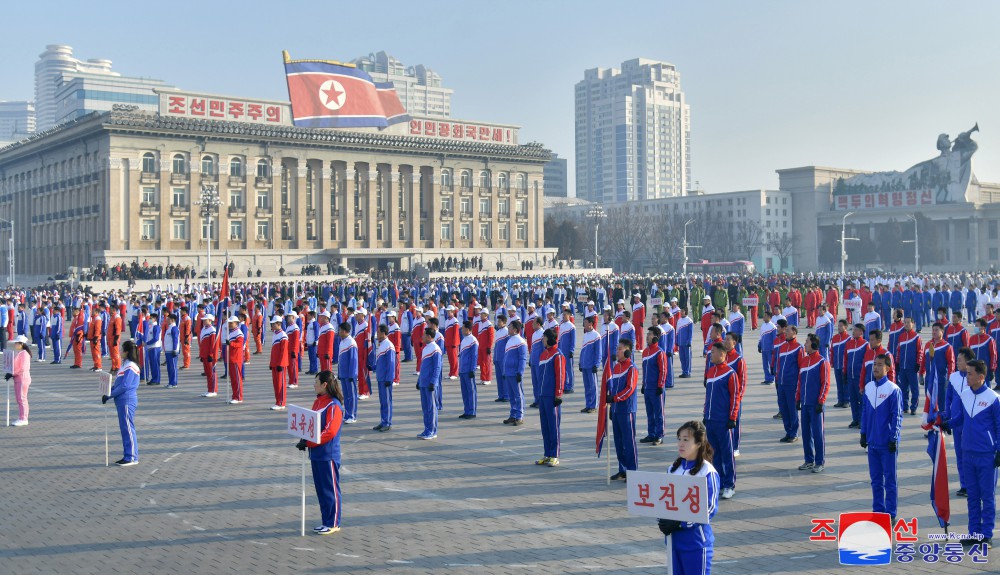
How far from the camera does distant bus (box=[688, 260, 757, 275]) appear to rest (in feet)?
316

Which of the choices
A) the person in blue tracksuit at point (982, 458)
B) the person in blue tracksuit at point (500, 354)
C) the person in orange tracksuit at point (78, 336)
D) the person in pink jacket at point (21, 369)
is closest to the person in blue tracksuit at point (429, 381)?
the person in blue tracksuit at point (500, 354)

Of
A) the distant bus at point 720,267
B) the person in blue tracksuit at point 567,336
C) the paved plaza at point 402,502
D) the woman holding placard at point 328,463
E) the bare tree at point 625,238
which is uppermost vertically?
the bare tree at point 625,238

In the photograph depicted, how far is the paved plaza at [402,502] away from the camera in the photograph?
8656 mm

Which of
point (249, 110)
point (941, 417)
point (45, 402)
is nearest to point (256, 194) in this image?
point (249, 110)

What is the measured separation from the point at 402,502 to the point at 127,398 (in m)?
4.71

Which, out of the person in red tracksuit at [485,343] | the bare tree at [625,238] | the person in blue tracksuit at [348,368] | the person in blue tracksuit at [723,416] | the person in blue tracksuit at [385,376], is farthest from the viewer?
the bare tree at [625,238]

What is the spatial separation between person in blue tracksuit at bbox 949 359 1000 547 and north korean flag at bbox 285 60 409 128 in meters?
49.3

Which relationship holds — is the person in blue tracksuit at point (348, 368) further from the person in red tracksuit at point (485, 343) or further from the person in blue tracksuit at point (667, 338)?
the person in blue tracksuit at point (667, 338)

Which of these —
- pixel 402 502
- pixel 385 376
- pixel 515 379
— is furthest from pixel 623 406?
pixel 385 376

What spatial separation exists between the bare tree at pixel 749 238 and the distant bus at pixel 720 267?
19.1m

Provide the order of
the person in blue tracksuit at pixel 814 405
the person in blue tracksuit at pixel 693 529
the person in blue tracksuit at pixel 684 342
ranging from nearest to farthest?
1. the person in blue tracksuit at pixel 693 529
2. the person in blue tracksuit at pixel 814 405
3. the person in blue tracksuit at pixel 684 342

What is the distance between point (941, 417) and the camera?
352 inches

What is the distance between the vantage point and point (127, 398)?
1296 centimetres

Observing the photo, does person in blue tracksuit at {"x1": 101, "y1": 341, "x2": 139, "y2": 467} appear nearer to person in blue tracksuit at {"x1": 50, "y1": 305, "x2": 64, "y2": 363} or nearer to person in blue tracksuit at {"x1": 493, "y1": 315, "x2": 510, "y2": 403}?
person in blue tracksuit at {"x1": 493, "y1": 315, "x2": 510, "y2": 403}
